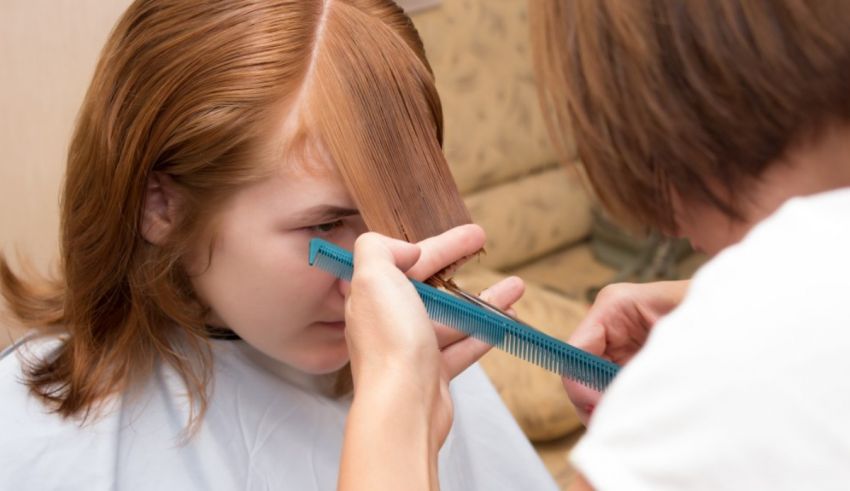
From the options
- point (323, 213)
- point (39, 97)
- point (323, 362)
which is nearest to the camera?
point (323, 213)

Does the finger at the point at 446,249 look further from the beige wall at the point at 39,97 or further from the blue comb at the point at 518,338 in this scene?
the beige wall at the point at 39,97

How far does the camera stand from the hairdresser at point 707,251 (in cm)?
50

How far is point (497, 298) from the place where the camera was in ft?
3.02

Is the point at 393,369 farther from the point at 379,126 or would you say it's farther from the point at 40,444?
the point at 40,444

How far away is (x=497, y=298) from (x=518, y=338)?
0.08m

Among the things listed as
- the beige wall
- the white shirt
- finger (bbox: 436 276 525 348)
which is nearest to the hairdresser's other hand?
finger (bbox: 436 276 525 348)

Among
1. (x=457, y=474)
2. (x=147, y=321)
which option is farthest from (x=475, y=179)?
(x=147, y=321)

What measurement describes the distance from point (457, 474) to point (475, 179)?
4.57ft

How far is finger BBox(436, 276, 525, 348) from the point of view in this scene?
0.92 m

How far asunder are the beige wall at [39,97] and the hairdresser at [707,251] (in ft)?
3.15

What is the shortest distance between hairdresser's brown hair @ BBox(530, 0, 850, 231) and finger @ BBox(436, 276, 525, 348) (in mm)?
251

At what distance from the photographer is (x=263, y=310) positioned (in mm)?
1012

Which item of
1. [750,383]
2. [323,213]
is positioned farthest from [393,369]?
[750,383]

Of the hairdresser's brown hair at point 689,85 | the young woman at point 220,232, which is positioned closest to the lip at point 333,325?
the young woman at point 220,232
